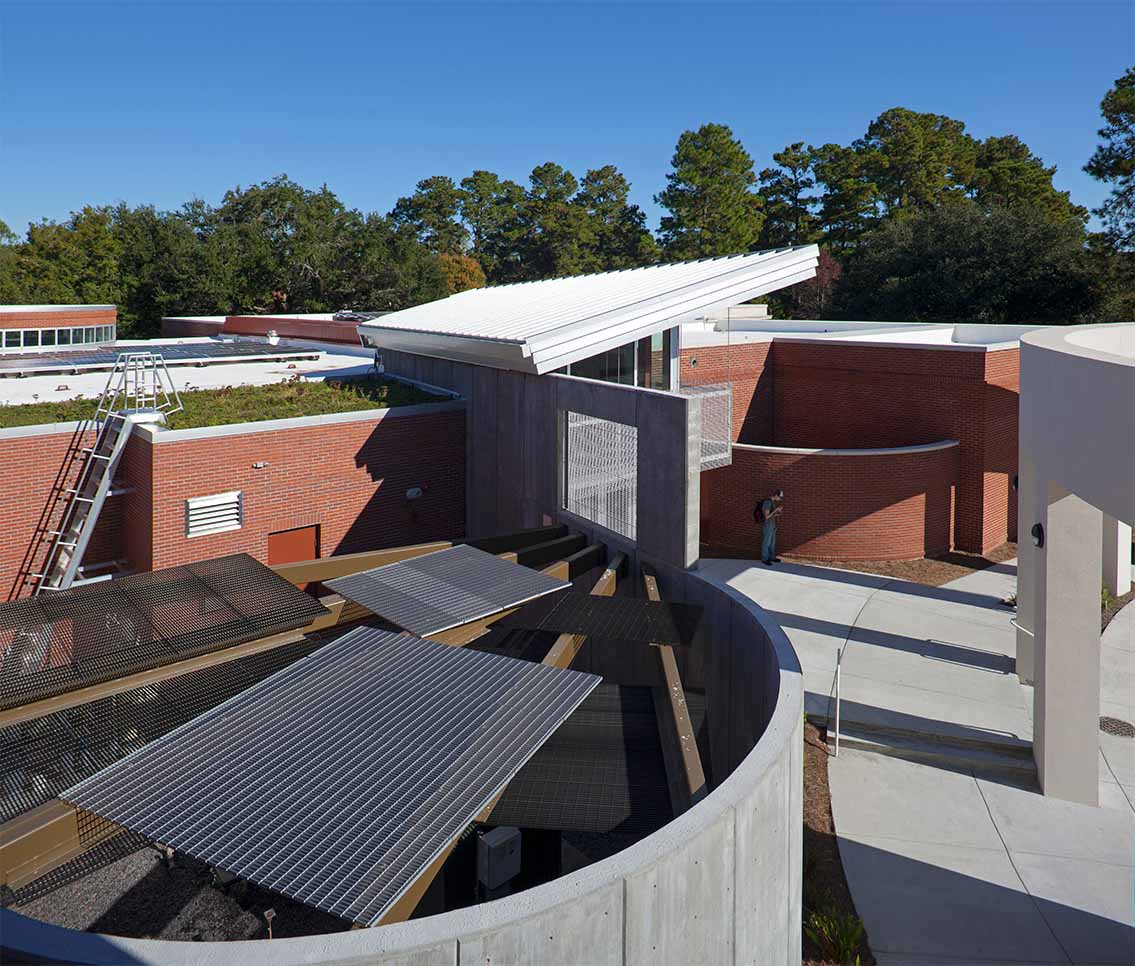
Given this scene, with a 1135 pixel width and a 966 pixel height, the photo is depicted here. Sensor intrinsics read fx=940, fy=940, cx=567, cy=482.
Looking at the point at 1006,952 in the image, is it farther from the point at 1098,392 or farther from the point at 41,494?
the point at 41,494

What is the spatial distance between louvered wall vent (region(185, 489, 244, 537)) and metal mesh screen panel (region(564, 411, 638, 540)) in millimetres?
5683

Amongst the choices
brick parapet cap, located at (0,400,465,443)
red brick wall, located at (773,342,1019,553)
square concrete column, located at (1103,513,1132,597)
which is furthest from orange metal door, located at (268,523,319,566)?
square concrete column, located at (1103,513,1132,597)

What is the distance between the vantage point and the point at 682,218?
6625 cm

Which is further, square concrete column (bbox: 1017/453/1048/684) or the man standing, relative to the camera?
the man standing

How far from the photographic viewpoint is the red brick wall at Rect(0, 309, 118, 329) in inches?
1078

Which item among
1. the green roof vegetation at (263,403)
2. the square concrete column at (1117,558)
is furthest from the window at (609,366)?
the square concrete column at (1117,558)

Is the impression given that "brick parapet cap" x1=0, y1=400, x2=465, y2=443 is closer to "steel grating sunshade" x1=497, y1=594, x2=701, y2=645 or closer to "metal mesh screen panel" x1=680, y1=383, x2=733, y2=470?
"metal mesh screen panel" x1=680, y1=383, x2=733, y2=470

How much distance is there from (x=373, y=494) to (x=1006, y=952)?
12.7 m

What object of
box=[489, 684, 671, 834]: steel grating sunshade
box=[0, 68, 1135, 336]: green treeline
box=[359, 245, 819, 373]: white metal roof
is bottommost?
box=[489, 684, 671, 834]: steel grating sunshade

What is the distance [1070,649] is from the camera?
37.9ft

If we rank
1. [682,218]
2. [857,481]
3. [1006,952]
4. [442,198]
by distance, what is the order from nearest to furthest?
1. [1006,952]
2. [857,481]
3. [682,218]
4. [442,198]

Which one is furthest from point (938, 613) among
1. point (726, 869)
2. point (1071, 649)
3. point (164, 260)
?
point (164, 260)

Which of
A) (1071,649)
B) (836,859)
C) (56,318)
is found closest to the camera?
(836,859)

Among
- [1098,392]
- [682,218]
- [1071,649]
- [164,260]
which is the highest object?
[682,218]
